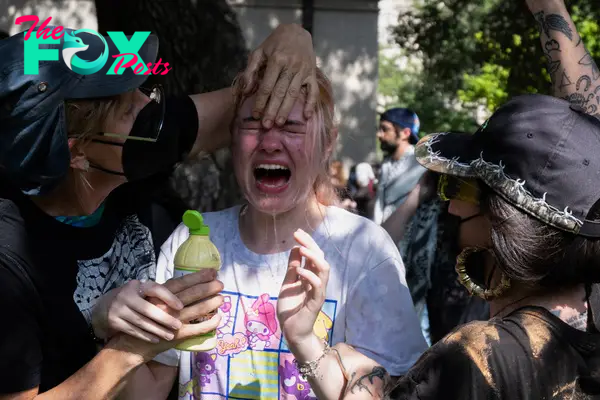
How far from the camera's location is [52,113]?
84.2 inches

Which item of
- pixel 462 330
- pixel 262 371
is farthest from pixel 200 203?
pixel 462 330

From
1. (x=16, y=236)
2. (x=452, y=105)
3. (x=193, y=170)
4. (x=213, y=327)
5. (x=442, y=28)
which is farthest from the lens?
(x=452, y=105)

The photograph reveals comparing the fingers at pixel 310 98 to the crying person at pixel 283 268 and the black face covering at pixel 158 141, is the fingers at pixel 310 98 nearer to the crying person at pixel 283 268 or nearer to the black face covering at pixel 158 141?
the crying person at pixel 283 268

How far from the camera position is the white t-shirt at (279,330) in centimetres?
224

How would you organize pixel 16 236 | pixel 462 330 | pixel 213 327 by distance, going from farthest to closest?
pixel 16 236, pixel 213 327, pixel 462 330

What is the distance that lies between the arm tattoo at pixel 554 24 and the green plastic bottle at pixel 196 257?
1.52 m

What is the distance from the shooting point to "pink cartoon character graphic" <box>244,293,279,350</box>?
2279 millimetres

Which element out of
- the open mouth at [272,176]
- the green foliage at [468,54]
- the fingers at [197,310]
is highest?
the open mouth at [272,176]

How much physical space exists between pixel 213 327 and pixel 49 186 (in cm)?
66

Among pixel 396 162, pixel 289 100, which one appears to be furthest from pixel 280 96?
pixel 396 162

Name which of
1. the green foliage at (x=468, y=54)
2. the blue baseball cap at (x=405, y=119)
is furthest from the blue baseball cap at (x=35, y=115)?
the green foliage at (x=468, y=54)

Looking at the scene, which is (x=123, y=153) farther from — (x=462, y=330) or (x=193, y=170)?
(x=193, y=170)

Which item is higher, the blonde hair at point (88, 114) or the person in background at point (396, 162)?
the blonde hair at point (88, 114)

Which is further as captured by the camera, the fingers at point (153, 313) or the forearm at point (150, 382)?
the forearm at point (150, 382)
